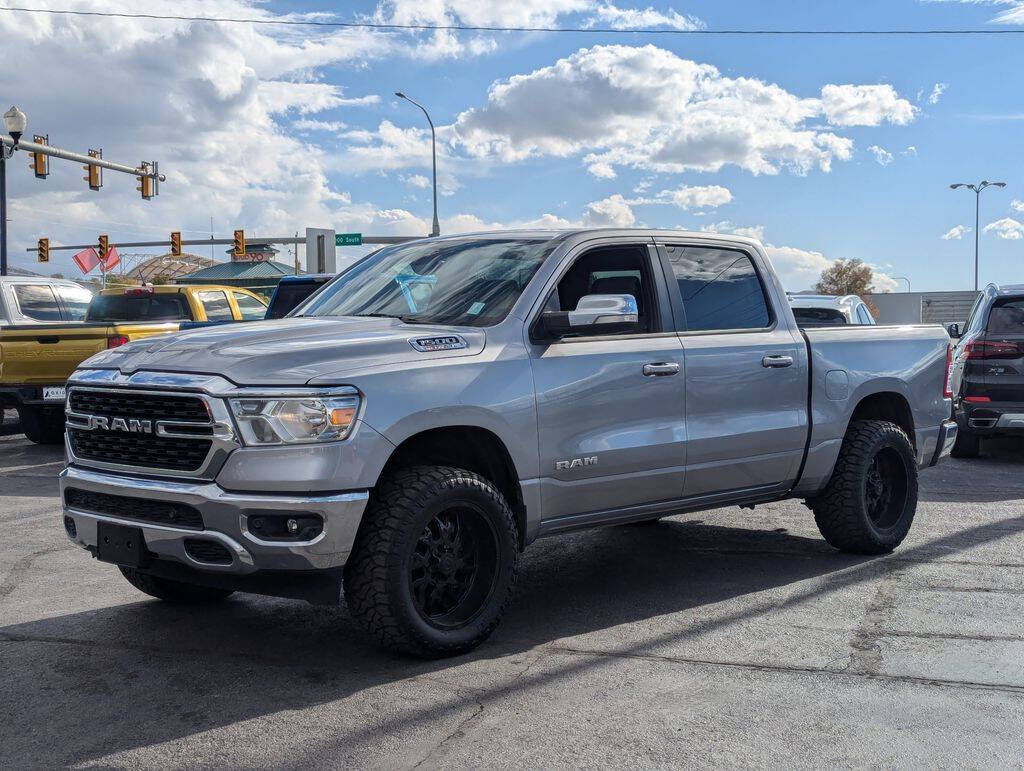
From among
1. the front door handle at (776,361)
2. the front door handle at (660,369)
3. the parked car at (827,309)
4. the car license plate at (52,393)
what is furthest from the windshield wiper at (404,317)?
the parked car at (827,309)

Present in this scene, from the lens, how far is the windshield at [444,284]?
545cm

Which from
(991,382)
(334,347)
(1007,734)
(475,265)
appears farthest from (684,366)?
(991,382)

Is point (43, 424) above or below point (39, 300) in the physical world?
below

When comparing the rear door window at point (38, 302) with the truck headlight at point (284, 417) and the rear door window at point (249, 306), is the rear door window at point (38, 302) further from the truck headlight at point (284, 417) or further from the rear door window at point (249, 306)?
the truck headlight at point (284, 417)

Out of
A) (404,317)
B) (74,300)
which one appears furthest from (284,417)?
(74,300)

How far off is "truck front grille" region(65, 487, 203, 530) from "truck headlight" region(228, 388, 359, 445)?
406mm

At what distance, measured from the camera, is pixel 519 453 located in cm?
512

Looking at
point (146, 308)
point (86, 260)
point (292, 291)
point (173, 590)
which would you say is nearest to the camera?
point (173, 590)

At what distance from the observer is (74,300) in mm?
16016

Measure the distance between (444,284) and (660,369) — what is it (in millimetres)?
1159

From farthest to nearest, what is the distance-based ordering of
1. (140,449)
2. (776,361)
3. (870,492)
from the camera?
(870,492) < (776,361) < (140,449)

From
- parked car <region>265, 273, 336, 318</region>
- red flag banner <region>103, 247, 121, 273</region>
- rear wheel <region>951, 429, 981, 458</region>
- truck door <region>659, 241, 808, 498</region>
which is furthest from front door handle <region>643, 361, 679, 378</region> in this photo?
red flag banner <region>103, 247, 121, 273</region>

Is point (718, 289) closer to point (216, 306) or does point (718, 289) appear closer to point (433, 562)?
point (433, 562)

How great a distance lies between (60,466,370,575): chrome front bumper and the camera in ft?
14.5
